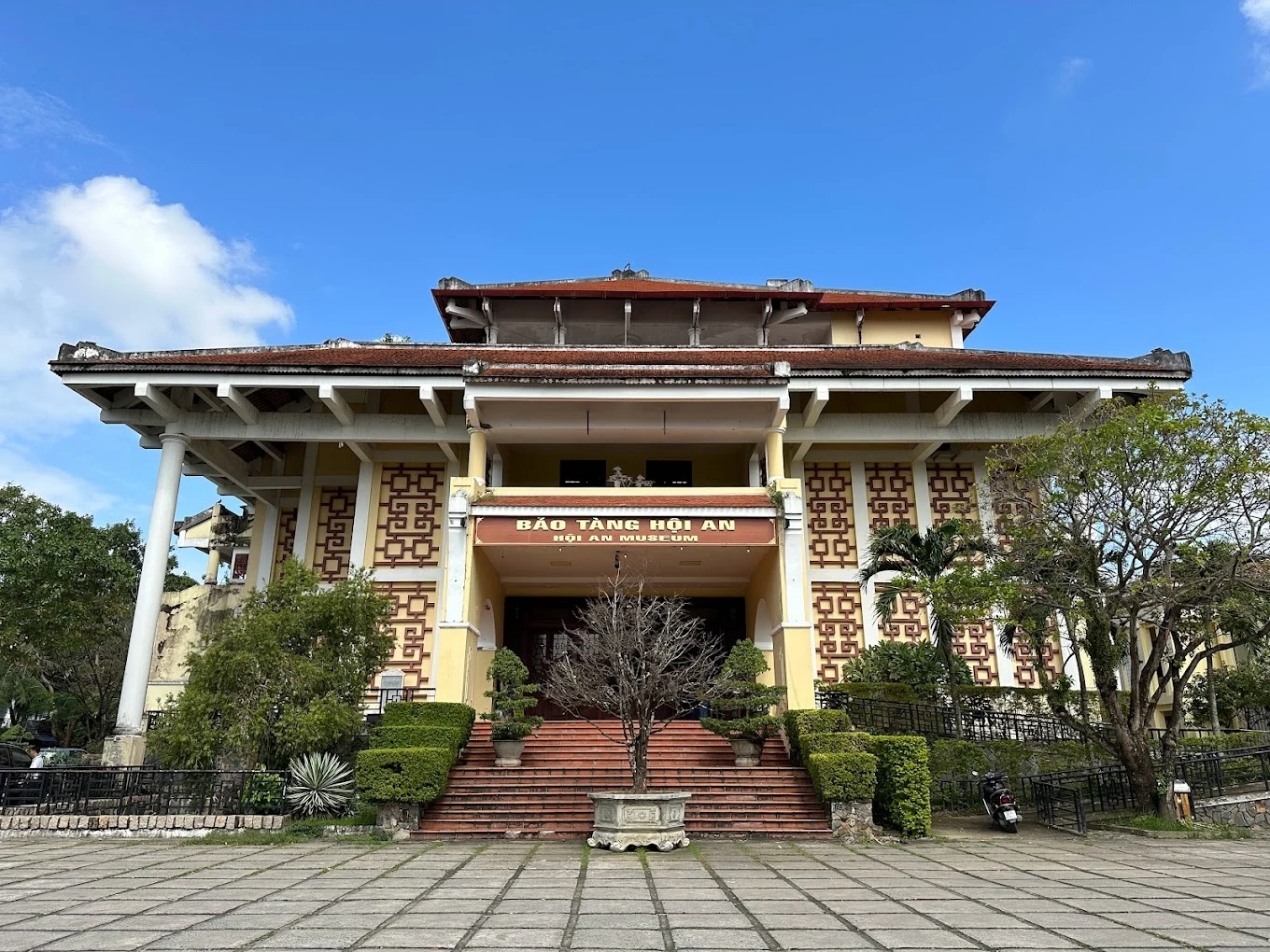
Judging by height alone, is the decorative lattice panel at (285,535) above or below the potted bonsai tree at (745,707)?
above

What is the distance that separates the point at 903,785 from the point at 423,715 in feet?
23.5

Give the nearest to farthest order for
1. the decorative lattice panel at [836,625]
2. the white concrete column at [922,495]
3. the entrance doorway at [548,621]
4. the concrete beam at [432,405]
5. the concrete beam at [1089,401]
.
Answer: the concrete beam at [432,405], the concrete beam at [1089,401], the decorative lattice panel at [836,625], the white concrete column at [922,495], the entrance doorway at [548,621]

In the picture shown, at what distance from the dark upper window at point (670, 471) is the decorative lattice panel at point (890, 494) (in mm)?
4103

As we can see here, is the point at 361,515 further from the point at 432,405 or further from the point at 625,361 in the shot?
the point at 625,361

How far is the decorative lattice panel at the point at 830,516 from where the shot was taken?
1828 centimetres

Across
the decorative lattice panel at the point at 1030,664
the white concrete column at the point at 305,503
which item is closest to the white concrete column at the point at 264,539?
the white concrete column at the point at 305,503

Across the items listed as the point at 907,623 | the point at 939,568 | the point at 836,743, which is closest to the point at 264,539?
the point at 836,743

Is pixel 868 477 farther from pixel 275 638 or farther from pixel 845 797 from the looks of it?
pixel 275 638

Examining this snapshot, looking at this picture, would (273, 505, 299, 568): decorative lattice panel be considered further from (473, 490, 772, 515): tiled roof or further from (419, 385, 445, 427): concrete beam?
(473, 490, 772, 515): tiled roof

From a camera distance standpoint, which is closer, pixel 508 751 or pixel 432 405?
pixel 508 751

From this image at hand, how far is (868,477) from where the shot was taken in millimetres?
18875

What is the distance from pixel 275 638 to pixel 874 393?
13140 millimetres

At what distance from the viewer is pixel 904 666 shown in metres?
16.2

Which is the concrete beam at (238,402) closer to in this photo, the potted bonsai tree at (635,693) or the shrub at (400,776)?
the shrub at (400,776)
